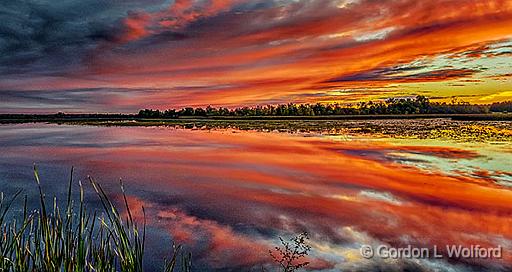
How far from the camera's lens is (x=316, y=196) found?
12484mm

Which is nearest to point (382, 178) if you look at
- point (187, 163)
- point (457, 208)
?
point (457, 208)

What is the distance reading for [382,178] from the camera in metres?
14.7

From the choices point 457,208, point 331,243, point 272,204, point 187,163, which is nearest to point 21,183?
point 187,163

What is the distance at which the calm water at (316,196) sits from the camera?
26.9 feet

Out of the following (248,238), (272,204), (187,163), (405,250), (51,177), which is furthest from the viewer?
(187,163)

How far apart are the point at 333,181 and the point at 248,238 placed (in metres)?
6.55

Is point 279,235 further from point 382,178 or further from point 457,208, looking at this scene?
point 382,178

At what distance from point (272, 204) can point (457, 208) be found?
4694 millimetres

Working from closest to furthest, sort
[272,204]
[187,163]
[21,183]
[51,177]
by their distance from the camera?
1. [272,204]
2. [21,183]
3. [51,177]
4. [187,163]

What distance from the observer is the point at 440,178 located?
537 inches

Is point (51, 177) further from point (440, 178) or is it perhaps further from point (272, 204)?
point (440, 178)

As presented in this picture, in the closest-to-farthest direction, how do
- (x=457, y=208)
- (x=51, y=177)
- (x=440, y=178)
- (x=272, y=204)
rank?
1. (x=457, y=208)
2. (x=272, y=204)
3. (x=440, y=178)
4. (x=51, y=177)

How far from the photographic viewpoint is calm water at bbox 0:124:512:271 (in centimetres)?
820

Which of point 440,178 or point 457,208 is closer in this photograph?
point 457,208
